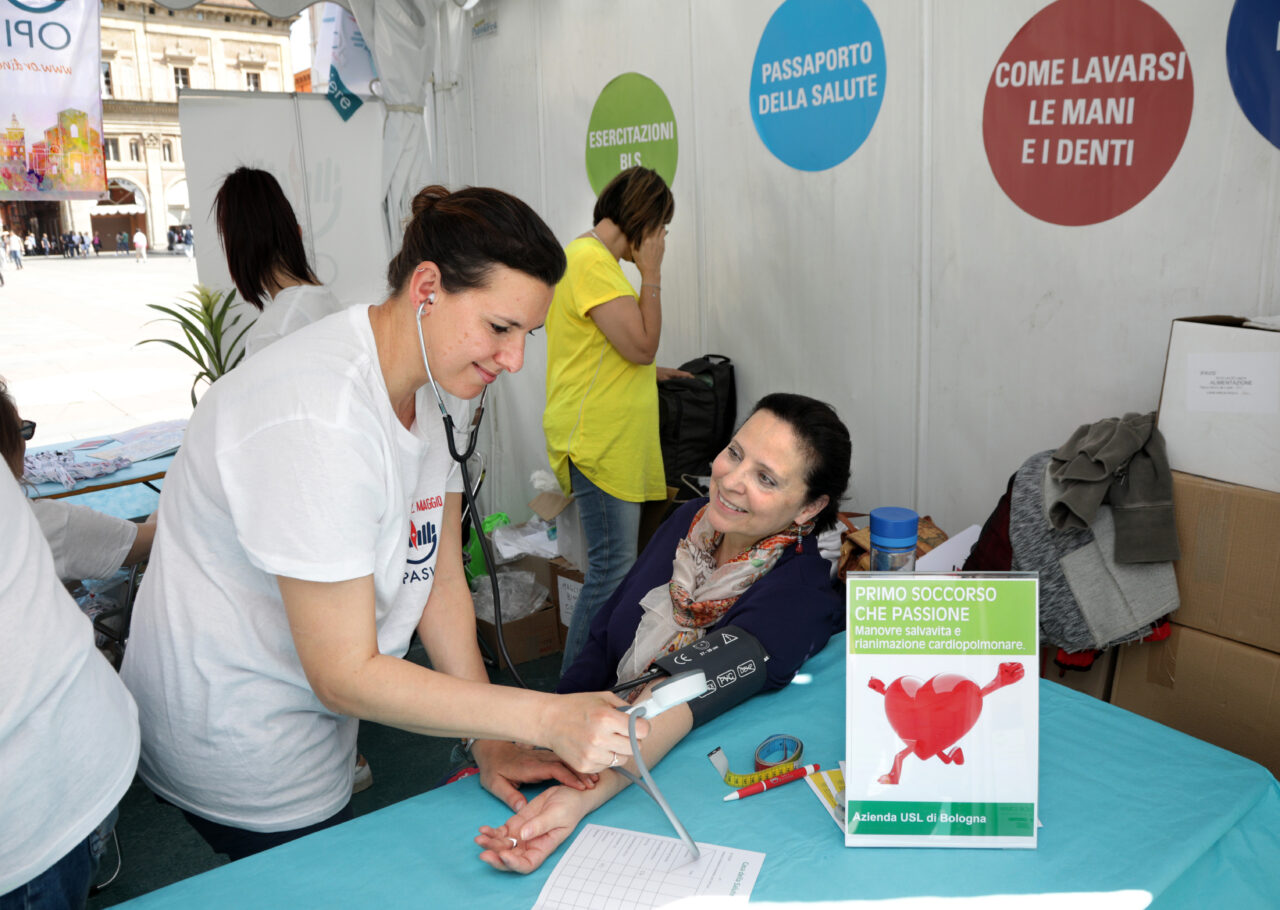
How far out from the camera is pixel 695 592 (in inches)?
64.4

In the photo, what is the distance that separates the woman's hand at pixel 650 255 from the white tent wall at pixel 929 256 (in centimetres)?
43

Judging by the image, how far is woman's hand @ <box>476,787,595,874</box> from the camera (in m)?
1.08

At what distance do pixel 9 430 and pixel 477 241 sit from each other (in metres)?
1.04

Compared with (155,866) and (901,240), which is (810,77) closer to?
(901,240)

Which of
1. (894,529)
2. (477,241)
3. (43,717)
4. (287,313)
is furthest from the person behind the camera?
(287,313)

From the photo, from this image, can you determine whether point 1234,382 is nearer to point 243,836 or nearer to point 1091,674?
point 1091,674

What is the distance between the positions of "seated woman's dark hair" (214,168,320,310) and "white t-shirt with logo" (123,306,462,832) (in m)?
1.71

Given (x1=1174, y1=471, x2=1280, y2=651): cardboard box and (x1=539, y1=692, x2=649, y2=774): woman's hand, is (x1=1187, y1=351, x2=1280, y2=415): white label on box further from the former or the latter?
(x1=539, y1=692, x2=649, y2=774): woman's hand

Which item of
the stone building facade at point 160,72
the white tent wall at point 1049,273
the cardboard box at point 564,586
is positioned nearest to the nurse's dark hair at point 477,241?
the white tent wall at point 1049,273

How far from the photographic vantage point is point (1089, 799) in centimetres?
117

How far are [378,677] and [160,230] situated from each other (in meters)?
37.6

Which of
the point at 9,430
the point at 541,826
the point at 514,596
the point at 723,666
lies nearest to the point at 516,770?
the point at 541,826

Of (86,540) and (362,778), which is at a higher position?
(86,540)

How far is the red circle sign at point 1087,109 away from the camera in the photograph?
6.50 feet
